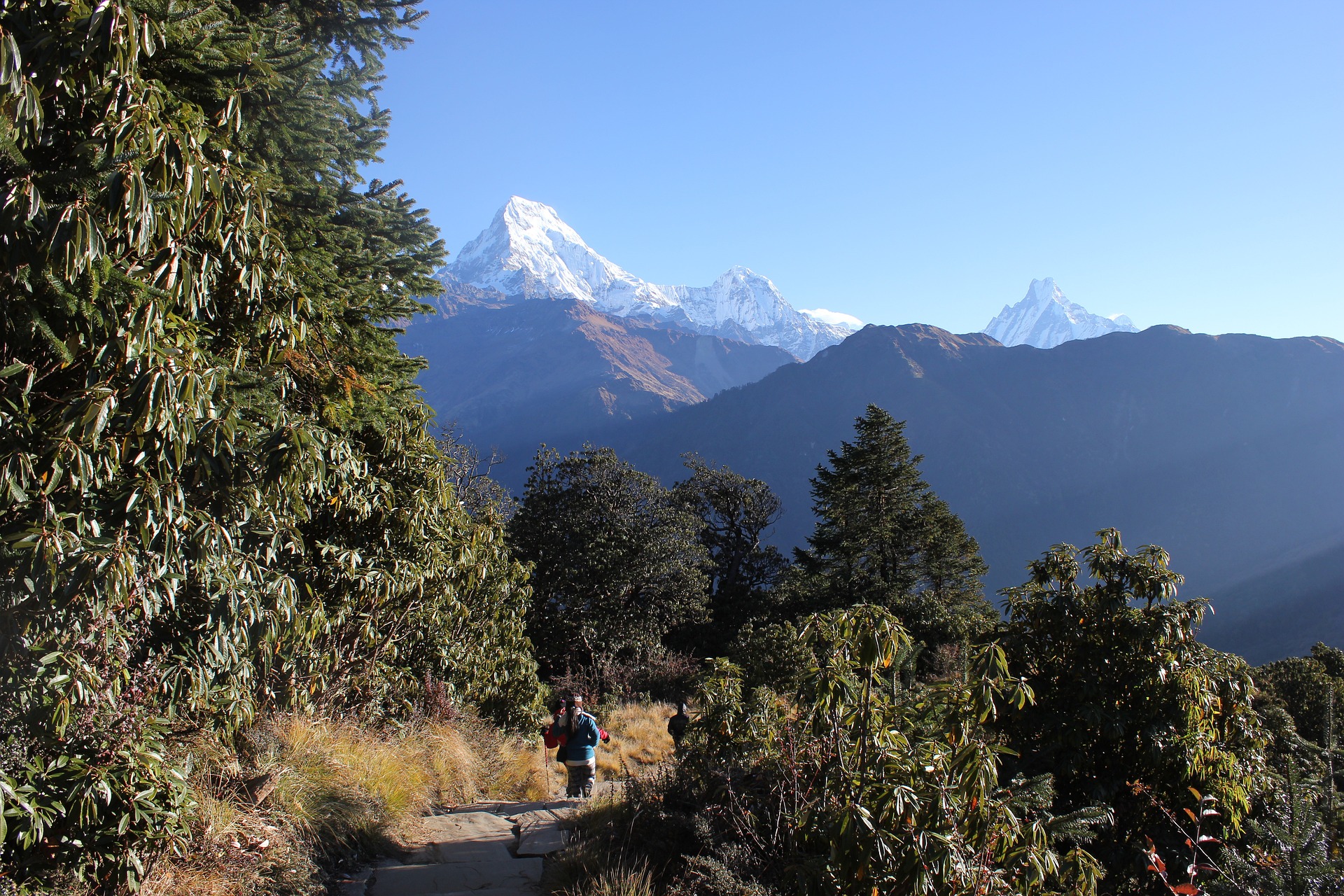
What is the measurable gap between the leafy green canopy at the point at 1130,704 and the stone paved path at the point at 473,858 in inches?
142

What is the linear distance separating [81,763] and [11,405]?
1.54 meters

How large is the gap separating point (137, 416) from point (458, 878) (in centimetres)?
363

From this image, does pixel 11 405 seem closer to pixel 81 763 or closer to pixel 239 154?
pixel 81 763

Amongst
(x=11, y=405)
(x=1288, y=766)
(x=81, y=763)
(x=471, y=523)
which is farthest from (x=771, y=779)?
(x=471, y=523)

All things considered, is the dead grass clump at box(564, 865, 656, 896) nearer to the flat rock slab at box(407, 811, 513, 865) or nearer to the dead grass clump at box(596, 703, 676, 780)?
the flat rock slab at box(407, 811, 513, 865)

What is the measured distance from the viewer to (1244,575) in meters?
104

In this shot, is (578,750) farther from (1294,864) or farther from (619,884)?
(1294,864)

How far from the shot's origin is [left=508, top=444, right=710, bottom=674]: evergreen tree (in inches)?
735

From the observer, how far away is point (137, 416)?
254 centimetres

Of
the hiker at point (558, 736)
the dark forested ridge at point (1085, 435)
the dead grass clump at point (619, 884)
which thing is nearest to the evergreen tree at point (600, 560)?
the hiker at point (558, 736)

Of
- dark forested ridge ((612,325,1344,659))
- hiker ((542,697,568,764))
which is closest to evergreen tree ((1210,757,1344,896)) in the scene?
hiker ((542,697,568,764))

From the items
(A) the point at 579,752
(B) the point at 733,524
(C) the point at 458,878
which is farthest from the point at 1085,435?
(C) the point at 458,878

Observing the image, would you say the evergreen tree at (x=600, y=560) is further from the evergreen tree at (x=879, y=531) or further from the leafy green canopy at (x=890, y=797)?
the leafy green canopy at (x=890, y=797)

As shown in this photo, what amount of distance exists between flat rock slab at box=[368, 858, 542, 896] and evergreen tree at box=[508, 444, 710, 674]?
41.7ft
